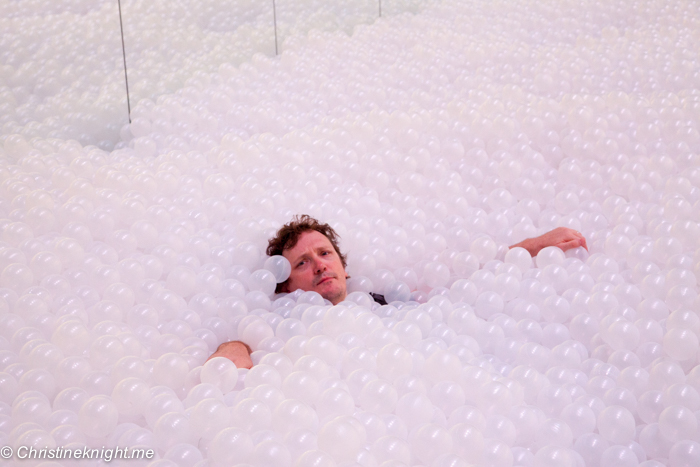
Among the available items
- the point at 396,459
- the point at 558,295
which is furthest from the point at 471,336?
the point at 396,459

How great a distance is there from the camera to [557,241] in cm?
198

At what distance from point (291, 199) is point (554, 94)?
1.33 m

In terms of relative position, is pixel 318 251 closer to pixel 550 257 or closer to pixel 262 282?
pixel 262 282

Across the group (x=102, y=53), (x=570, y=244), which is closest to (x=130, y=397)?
(x=570, y=244)

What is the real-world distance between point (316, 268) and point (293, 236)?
133mm

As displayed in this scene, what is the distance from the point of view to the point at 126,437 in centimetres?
123

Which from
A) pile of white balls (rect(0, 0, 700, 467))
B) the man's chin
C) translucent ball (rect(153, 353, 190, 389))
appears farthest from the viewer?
the man's chin

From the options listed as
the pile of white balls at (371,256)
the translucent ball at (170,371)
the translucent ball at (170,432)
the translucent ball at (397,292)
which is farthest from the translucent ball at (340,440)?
the translucent ball at (397,292)

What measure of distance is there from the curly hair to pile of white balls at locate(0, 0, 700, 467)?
5 centimetres

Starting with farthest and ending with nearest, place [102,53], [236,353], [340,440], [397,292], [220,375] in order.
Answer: [102,53] < [397,292] < [236,353] < [220,375] < [340,440]

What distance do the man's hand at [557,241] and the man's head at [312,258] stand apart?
60cm

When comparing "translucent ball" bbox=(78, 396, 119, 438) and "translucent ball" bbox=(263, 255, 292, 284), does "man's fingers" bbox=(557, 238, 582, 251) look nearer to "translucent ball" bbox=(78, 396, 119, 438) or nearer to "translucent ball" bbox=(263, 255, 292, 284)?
"translucent ball" bbox=(263, 255, 292, 284)

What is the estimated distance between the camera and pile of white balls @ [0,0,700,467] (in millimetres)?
1289

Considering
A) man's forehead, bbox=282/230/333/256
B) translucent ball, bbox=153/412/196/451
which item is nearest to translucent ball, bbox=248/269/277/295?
man's forehead, bbox=282/230/333/256
